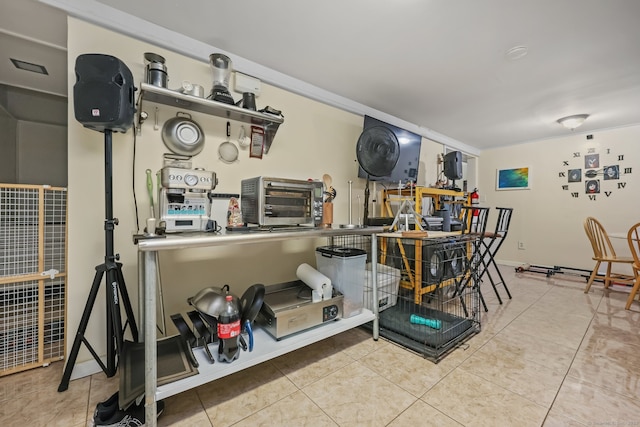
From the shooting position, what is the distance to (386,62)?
2.21 m

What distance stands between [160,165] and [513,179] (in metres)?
5.50

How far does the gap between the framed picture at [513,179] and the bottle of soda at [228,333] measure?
5.32 meters

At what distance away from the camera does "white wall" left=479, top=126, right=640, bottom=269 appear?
3.71 m

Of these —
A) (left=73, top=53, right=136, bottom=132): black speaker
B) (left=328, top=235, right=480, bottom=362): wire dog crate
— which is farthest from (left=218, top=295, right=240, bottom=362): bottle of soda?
(left=73, top=53, right=136, bottom=132): black speaker

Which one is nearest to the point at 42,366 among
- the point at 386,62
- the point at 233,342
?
the point at 233,342

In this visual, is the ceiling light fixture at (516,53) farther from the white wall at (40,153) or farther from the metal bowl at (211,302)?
the white wall at (40,153)

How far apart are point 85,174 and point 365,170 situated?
224 centimetres

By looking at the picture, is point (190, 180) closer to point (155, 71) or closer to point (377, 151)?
→ point (155, 71)

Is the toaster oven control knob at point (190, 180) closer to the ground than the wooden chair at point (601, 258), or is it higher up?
higher up

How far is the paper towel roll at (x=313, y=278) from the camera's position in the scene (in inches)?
70.6

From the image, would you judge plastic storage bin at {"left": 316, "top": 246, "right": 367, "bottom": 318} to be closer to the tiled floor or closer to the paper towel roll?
the paper towel roll

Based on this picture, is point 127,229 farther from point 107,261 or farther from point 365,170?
point 365,170

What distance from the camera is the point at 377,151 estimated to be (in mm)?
2752

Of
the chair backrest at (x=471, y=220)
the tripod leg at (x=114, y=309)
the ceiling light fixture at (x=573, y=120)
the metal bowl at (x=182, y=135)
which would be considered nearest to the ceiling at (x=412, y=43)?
the ceiling light fixture at (x=573, y=120)
